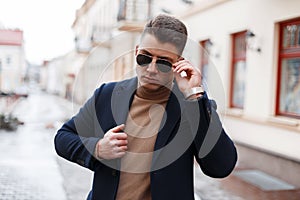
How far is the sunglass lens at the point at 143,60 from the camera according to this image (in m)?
1.19

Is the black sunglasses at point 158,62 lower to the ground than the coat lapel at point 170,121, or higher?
higher

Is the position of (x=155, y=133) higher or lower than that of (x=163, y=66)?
lower

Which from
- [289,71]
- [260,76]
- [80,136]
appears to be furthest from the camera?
[260,76]

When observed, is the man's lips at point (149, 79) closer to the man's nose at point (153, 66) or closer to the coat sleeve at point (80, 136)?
the man's nose at point (153, 66)

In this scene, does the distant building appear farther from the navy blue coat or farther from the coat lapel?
the coat lapel

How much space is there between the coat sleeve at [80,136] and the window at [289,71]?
5735mm

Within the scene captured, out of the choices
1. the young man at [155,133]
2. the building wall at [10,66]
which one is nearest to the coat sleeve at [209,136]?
the young man at [155,133]

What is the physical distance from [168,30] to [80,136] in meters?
0.49

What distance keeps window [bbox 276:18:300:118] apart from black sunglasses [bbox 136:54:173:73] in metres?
5.80

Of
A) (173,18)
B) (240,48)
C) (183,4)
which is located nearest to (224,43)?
(240,48)

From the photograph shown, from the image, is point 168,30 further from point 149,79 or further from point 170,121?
point 170,121

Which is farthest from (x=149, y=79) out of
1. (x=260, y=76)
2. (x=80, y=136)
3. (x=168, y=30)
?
(x=260, y=76)

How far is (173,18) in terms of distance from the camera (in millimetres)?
1191

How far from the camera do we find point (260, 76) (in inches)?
283
